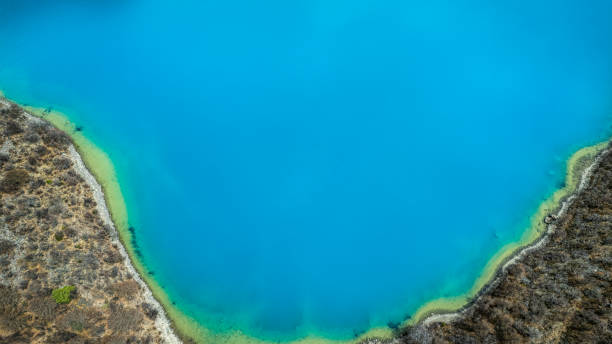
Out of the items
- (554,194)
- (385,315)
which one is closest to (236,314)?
(385,315)

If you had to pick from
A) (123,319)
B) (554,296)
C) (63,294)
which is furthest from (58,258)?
(554,296)

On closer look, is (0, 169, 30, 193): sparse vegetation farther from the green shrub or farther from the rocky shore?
the green shrub

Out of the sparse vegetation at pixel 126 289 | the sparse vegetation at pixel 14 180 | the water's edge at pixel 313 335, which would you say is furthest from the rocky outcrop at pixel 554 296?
the sparse vegetation at pixel 14 180

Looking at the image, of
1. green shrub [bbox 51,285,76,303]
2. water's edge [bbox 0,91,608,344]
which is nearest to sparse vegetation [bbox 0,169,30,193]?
water's edge [bbox 0,91,608,344]

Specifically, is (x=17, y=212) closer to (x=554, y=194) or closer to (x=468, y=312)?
(x=468, y=312)

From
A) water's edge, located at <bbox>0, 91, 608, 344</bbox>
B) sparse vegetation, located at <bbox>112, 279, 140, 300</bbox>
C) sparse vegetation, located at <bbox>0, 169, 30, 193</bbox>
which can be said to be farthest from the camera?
sparse vegetation, located at <bbox>0, 169, 30, 193</bbox>

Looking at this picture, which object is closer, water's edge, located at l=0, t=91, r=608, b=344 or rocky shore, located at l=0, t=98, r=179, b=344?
rocky shore, located at l=0, t=98, r=179, b=344

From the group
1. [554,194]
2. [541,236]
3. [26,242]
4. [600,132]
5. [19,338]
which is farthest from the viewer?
[600,132]
